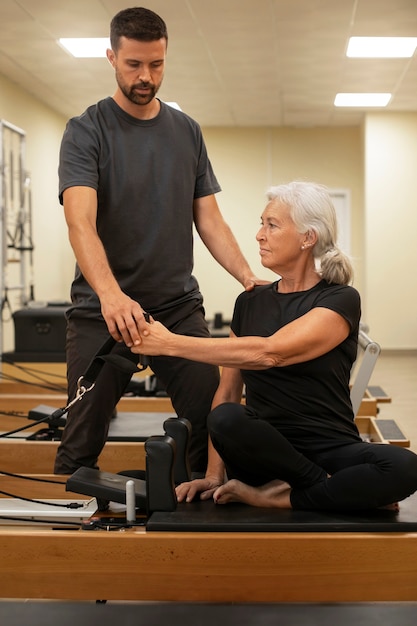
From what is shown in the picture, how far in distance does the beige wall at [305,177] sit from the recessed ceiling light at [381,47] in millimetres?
2665

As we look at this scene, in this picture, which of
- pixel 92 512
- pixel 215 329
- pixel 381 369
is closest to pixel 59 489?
pixel 92 512

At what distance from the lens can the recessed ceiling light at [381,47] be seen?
23.4 feet

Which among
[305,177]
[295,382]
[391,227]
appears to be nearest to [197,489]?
[295,382]

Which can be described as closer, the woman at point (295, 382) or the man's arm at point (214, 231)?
the woman at point (295, 382)

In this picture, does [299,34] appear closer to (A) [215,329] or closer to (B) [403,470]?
(A) [215,329]

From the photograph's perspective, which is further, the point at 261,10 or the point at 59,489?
the point at 261,10

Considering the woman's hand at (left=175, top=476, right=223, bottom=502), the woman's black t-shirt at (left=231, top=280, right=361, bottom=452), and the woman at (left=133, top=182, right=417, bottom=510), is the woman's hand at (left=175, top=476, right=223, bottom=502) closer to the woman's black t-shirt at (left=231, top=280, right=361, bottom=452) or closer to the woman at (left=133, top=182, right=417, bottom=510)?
the woman at (left=133, top=182, right=417, bottom=510)

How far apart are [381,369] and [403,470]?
7121mm

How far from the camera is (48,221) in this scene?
34.9 feet

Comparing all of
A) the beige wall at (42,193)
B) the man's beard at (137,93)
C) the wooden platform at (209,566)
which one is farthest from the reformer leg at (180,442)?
the beige wall at (42,193)

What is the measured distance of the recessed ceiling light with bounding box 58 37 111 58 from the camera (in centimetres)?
714

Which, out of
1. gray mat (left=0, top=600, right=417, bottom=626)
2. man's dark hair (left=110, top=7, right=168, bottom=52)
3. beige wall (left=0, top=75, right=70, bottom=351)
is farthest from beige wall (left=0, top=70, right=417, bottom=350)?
gray mat (left=0, top=600, right=417, bottom=626)

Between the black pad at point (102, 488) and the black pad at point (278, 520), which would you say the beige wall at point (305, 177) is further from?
the black pad at point (278, 520)

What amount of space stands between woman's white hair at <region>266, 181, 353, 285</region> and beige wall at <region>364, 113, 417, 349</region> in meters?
8.54
